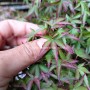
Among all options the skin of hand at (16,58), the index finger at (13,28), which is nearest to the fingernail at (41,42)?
the skin of hand at (16,58)

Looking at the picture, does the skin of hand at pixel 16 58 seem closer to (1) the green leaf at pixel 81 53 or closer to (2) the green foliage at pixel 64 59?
(2) the green foliage at pixel 64 59

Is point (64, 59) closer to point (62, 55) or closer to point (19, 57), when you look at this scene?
point (62, 55)

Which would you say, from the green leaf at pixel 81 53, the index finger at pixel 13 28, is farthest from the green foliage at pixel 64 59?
the index finger at pixel 13 28

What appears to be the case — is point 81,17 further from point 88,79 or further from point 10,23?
point 10,23

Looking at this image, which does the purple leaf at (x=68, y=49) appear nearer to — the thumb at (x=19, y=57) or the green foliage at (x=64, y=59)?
the green foliage at (x=64, y=59)

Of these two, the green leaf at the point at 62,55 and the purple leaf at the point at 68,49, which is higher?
the purple leaf at the point at 68,49

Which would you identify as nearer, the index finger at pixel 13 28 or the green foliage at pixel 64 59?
the green foliage at pixel 64 59

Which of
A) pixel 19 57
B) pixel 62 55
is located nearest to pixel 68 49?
pixel 62 55

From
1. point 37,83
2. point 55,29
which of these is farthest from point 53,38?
point 37,83
